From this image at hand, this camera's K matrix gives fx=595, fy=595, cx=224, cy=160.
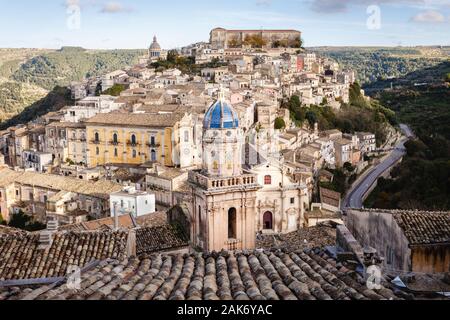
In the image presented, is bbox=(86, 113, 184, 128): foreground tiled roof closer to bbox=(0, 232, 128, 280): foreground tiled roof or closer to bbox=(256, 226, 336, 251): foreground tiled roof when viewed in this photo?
bbox=(256, 226, 336, 251): foreground tiled roof

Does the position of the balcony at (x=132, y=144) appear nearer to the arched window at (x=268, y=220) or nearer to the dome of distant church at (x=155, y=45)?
the arched window at (x=268, y=220)

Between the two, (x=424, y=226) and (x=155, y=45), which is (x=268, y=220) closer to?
(x=424, y=226)

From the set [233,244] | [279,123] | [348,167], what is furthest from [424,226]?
[279,123]

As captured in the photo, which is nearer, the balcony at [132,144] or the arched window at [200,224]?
the arched window at [200,224]

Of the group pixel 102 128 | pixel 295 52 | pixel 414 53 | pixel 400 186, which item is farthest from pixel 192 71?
pixel 414 53

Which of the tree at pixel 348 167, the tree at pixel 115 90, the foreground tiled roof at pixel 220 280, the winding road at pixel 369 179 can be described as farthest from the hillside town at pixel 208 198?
the winding road at pixel 369 179

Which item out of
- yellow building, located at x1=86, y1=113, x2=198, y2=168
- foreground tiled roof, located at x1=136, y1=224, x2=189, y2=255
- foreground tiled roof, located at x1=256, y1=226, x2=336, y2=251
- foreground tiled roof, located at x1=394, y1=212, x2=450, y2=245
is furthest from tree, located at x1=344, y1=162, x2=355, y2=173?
foreground tiled roof, located at x1=394, y1=212, x2=450, y2=245
